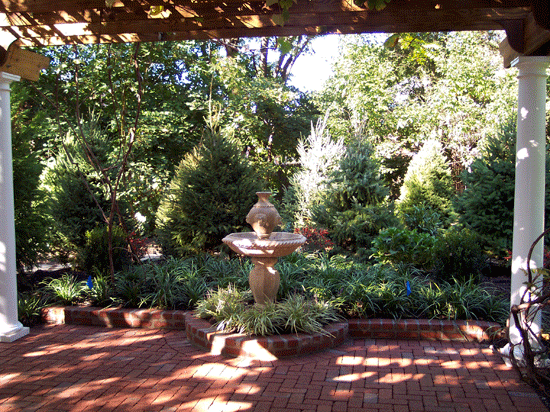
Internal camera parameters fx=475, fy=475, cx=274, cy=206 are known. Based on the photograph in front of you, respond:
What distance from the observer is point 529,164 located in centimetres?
430

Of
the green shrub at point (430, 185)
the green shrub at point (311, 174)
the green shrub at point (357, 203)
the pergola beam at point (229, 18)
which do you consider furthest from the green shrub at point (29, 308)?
the green shrub at point (430, 185)

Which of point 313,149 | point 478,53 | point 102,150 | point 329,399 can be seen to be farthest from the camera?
point 478,53

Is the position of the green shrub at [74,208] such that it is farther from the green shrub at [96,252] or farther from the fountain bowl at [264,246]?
the fountain bowl at [264,246]

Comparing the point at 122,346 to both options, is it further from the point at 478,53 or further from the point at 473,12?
the point at 478,53

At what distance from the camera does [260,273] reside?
203 inches

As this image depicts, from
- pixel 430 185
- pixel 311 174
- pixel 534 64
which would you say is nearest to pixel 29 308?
pixel 534 64

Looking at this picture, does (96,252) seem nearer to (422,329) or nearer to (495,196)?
(422,329)

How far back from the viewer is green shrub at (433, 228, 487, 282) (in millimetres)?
6180

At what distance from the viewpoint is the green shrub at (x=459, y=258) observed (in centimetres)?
618

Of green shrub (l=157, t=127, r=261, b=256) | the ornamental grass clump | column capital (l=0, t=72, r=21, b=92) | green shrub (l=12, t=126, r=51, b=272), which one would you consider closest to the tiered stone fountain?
the ornamental grass clump

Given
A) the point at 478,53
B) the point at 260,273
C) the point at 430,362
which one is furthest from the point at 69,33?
the point at 478,53

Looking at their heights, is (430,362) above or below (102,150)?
below

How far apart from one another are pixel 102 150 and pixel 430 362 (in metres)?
6.39

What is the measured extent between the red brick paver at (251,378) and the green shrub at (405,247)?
2.02 metres
